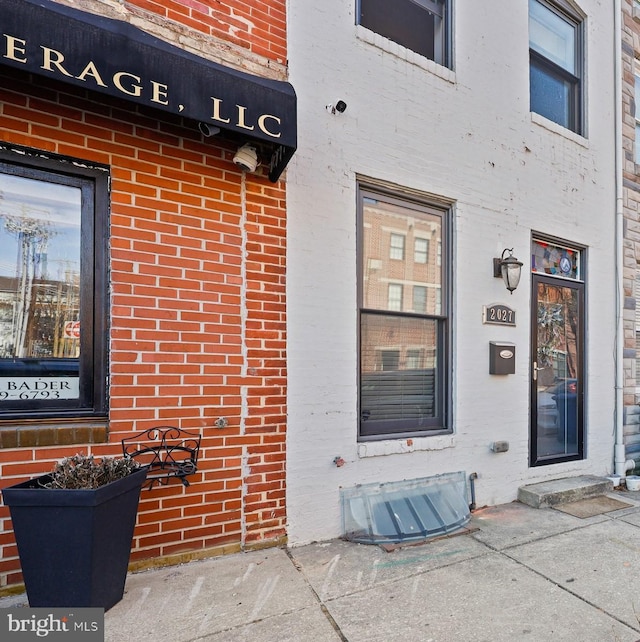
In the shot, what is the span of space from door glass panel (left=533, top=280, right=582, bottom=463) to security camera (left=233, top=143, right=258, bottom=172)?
3.47 m

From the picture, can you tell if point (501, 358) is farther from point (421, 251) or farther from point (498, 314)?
point (421, 251)

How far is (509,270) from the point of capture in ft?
14.0

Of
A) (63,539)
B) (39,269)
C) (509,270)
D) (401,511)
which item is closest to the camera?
(63,539)

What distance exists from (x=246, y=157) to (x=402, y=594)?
3.04 meters

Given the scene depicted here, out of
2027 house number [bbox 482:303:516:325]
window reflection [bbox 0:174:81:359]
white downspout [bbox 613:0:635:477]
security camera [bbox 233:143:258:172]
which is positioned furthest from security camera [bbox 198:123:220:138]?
white downspout [bbox 613:0:635:477]

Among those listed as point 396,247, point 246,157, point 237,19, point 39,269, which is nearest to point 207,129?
point 246,157

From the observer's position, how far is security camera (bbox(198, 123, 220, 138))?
275 cm

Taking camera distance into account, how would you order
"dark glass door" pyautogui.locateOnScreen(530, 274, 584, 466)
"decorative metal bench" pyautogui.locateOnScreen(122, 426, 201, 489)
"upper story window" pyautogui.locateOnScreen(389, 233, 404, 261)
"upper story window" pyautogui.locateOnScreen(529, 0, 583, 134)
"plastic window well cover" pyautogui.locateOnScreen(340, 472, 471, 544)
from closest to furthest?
"decorative metal bench" pyautogui.locateOnScreen(122, 426, 201, 489), "plastic window well cover" pyautogui.locateOnScreen(340, 472, 471, 544), "upper story window" pyautogui.locateOnScreen(389, 233, 404, 261), "dark glass door" pyautogui.locateOnScreen(530, 274, 584, 466), "upper story window" pyautogui.locateOnScreen(529, 0, 583, 134)

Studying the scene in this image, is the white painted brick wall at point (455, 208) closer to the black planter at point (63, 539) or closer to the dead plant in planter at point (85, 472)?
the dead plant in planter at point (85, 472)

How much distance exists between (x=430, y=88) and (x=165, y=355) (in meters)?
3.38

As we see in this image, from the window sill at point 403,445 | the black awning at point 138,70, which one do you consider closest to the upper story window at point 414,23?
the black awning at point 138,70

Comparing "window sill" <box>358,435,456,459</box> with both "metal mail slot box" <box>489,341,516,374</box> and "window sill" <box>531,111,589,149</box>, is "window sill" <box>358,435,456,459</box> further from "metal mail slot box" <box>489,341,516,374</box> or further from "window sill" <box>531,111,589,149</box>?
"window sill" <box>531,111,589,149</box>

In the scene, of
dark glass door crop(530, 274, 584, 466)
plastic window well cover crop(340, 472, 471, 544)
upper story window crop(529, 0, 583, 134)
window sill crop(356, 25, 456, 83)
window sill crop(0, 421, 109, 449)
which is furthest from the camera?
upper story window crop(529, 0, 583, 134)

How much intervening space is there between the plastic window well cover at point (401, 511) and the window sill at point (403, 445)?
10.3 inches
